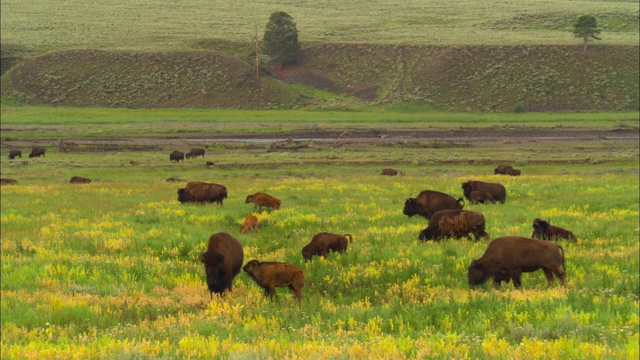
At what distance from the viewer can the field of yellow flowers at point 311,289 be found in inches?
274

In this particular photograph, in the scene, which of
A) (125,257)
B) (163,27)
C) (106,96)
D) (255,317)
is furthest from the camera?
(163,27)

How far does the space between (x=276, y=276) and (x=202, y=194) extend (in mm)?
12925

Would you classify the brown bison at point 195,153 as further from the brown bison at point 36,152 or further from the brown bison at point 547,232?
the brown bison at point 547,232

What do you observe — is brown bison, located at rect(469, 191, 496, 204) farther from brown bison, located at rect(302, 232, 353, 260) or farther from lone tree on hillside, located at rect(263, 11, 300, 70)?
lone tree on hillside, located at rect(263, 11, 300, 70)

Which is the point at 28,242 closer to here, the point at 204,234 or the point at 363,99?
the point at 204,234

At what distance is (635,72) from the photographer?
95.4 metres

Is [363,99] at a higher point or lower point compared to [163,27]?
lower

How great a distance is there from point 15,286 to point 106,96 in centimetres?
8582

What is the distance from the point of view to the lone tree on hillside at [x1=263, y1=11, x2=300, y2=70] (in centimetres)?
9389

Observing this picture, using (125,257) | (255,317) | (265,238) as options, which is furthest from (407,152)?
(255,317)

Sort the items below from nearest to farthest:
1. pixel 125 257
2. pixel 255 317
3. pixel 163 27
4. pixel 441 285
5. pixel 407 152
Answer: pixel 255 317 → pixel 441 285 → pixel 125 257 → pixel 407 152 → pixel 163 27

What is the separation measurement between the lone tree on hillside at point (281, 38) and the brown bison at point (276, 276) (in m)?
84.5

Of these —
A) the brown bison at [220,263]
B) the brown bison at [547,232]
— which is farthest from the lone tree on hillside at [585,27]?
the brown bison at [220,263]

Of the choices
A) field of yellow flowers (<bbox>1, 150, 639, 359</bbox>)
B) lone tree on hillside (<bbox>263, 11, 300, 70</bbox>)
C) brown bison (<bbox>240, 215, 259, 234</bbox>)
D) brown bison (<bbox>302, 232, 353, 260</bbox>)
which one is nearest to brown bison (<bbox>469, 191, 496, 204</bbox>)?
field of yellow flowers (<bbox>1, 150, 639, 359</bbox>)
